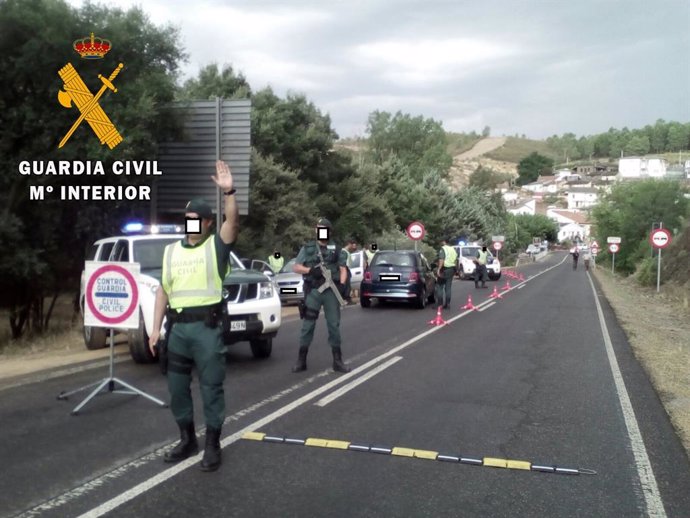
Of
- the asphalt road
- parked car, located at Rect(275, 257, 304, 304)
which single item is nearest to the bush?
parked car, located at Rect(275, 257, 304, 304)

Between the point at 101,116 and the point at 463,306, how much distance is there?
35.6 ft

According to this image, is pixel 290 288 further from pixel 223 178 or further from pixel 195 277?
pixel 223 178

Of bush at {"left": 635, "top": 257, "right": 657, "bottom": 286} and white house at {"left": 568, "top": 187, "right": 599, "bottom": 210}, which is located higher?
white house at {"left": 568, "top": 187, "right": 599, "bottom": 210}

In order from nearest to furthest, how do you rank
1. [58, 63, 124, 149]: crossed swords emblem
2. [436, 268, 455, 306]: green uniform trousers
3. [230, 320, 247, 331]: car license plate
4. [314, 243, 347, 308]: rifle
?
1. [314, 243, 347, 308]: rifle
2. [230, 320, 247, 331]: car license plate
3. [58, 63, 124, 149]: crossed swords emblem
4. [436, 268, 455, 306]: green uniform trousers

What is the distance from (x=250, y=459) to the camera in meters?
5.61

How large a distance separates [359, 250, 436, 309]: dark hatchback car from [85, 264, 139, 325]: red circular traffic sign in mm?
11872

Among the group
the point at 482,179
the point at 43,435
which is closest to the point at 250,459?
the point at 43,435

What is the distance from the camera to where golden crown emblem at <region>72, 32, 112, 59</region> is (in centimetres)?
1722

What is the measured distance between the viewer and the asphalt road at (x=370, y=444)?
4781mm

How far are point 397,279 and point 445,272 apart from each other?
51.2 inches

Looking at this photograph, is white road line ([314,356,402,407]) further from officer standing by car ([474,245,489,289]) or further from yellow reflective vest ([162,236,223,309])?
officer standing by car ([474,245,489,289])

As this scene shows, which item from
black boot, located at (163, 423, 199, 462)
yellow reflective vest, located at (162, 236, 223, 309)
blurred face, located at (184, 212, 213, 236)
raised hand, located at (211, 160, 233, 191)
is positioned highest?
raised hand, located at (211, 160, 233, 191)

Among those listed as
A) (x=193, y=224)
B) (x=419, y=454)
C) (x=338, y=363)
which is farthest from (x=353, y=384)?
(x=193, y=224)

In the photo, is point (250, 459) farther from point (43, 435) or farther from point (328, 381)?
point (328, 381)
